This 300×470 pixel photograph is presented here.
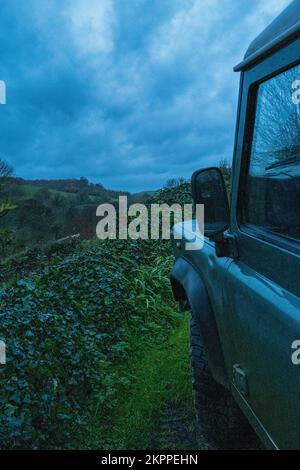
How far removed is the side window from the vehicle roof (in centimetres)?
11

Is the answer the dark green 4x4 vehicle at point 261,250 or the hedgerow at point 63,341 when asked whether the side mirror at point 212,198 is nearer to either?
the dark green 4x4 vehicle at point 261,250

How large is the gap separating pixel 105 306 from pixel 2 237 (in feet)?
41.9

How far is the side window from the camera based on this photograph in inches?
67.2

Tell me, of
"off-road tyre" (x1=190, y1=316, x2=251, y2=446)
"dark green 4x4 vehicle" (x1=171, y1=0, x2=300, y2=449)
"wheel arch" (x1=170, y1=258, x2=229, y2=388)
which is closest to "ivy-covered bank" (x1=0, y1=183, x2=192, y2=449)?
"off-road tyre" (x1=190, y1=316, x2=251, y2=446)

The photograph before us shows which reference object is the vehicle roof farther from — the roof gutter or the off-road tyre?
the off-road tyre

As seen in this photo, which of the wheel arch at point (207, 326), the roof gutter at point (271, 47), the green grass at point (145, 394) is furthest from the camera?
the green grass at point (145, 394)

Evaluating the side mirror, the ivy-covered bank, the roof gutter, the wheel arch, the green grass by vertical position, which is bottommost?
the green grass

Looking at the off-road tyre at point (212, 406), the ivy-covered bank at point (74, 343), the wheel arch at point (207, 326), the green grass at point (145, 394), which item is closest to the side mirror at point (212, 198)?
the wheel arch at point (207, 326)

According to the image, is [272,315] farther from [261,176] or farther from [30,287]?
[30,287]

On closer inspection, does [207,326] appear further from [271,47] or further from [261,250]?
[271,47]

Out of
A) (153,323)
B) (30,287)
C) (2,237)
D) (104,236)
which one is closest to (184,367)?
(153,323)

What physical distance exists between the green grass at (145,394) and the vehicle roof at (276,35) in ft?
8.53

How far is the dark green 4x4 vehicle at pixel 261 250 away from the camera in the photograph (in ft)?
5.25

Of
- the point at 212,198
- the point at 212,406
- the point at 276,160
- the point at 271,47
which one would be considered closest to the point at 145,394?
the point at 212,406
